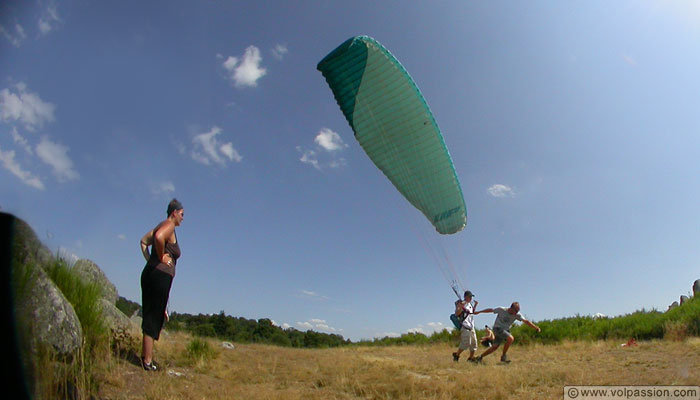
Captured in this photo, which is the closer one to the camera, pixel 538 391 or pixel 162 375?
pixel 162 375

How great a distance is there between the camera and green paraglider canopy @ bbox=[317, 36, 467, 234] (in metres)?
8.08

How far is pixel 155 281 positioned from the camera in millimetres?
4320

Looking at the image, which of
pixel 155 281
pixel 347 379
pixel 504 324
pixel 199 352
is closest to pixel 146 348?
pixel 155 281

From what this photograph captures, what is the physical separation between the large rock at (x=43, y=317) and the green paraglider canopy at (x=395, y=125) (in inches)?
252

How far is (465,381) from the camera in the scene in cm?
524

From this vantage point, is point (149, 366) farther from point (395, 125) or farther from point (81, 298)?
point (395, 125)

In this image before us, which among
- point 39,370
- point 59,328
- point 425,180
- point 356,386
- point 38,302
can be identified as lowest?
point 356,386

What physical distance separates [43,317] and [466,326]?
7.69 meters

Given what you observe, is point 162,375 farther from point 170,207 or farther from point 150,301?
point 170,207

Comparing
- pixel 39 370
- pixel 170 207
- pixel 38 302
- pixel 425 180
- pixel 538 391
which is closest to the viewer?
pixel 39 370

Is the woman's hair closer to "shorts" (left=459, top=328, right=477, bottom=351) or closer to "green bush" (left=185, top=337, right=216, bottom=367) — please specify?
"green bush" (left=185, top=337, right=216, bottom=367)

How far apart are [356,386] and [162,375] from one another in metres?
2.32

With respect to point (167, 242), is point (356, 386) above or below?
below

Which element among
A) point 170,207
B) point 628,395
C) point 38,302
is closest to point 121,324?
point 170,207
